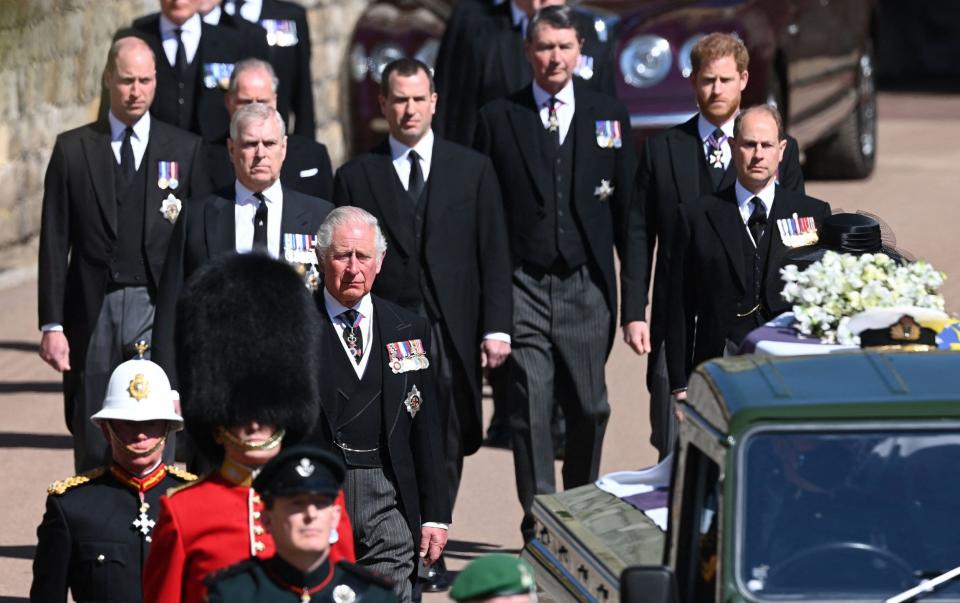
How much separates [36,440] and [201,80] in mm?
1839

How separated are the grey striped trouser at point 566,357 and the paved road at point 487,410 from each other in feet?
1.50

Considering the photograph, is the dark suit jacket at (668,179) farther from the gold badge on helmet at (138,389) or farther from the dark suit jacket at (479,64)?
the gold badge on helmet at (138,389)

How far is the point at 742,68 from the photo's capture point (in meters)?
9.08

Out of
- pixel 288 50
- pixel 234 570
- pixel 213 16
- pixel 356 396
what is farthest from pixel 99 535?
pixel 288 50

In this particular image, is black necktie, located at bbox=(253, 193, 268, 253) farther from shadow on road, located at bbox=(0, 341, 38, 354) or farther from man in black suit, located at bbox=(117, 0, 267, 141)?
shadow on road, located at bbox=(0, 341, 38, 354)

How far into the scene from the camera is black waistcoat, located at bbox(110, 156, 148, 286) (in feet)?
30.3

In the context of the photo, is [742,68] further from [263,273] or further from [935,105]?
[935,105]

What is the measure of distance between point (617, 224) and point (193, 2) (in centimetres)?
234

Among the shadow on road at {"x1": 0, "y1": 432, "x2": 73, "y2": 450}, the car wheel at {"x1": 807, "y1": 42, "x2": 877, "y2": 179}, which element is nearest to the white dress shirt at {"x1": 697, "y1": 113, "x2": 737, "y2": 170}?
the shadow on road at {"x1": 0, "y1": 432, "x2": 73, "y2": 450}

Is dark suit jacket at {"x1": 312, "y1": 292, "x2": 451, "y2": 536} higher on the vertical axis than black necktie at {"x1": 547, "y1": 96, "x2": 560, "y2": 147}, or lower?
lower

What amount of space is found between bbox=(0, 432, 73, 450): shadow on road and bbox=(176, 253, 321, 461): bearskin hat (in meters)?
4.78

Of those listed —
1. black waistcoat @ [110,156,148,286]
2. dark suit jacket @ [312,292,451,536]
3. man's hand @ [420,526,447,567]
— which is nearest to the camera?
dark suit jacket @ [312,292,451,536]

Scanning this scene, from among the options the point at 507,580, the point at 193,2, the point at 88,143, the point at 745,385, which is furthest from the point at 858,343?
the point at 193,2

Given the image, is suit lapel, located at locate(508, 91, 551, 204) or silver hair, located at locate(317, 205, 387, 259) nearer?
silver hair, located at locate(317, 205, 387, 259)
